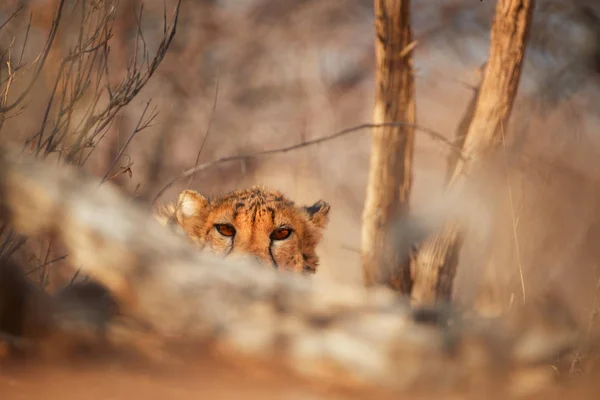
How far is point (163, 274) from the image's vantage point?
1.40 m

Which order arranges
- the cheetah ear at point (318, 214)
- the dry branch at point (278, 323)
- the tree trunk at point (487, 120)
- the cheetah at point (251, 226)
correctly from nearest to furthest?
the dry branch at point (278, 323) < the tree trunk at point (487, 120) < the cheetah at point (251, 226) < the cheetah ear at point (318, 214)

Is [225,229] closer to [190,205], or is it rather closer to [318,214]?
[190,205]

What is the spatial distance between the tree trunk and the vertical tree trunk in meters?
0.16

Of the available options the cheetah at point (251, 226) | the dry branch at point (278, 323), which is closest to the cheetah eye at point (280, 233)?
the cheetah at point (251, 226)

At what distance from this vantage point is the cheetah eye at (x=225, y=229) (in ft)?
11.5

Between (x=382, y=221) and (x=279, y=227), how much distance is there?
1.80ft

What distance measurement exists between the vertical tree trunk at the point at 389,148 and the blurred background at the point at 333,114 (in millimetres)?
166

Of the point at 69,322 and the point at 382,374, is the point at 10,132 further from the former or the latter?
the point at 382,374

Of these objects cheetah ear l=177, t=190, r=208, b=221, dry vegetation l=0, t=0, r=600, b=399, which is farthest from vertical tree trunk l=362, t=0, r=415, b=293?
cheetah ear l=177, t=190, r=208, b=221

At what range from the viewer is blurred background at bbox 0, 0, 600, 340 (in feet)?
11.6

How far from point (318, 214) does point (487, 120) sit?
1.00 meters

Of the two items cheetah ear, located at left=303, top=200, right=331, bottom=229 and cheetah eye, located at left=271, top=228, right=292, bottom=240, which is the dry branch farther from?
cheetah ear, located at left=303, top=200, right=331, bottom=229

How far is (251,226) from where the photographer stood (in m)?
3.45

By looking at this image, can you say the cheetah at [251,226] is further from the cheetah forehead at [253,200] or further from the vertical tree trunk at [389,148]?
the vertical tree trunk at [389,148]
